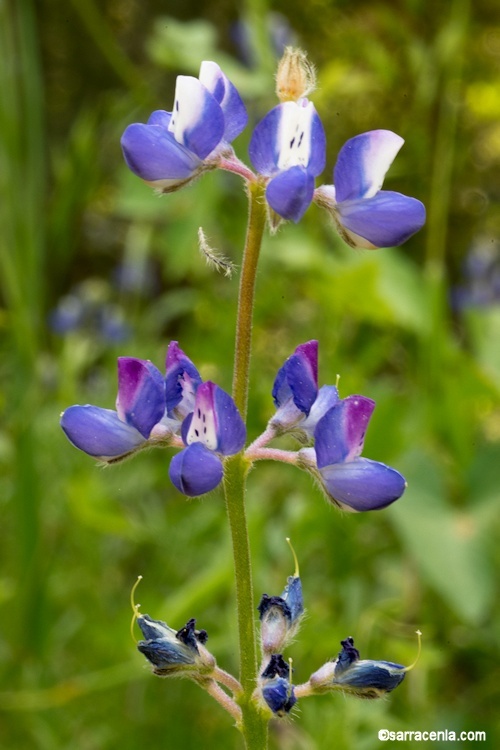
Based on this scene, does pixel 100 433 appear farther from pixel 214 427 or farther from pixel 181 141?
pixel 181 141

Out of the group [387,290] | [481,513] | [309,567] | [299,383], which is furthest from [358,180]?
[309,567]

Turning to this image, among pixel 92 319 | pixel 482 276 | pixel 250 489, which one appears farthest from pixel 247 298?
pixel 482 276

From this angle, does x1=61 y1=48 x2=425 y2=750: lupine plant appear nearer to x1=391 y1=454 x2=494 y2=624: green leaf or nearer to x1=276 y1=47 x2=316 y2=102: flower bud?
x1=276 y1=47 x2=316 y2=102: flower bud

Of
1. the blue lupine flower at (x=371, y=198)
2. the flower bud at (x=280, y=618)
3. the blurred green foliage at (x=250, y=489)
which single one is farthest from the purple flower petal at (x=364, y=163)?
the blurred green foliage at (x=250, y=489)

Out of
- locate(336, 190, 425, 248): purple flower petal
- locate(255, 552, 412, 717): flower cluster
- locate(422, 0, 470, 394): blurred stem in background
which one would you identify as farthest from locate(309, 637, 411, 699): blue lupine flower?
locate(422, 0, 470, 394): blurred stem in background

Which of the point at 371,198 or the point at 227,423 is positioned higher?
the point at 371,198
